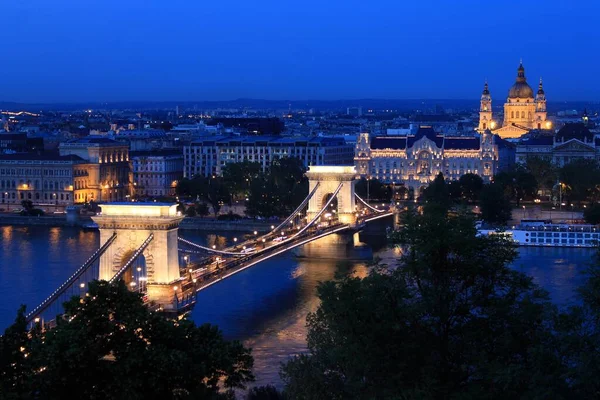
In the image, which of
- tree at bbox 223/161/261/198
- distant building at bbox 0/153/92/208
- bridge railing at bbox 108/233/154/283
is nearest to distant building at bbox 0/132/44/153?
distant building at bbox 0/153/92/208

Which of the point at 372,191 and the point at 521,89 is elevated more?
the point at 521,89

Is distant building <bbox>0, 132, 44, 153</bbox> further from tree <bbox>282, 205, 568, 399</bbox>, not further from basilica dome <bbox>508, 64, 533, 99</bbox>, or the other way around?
tree <bbox>282, 205, 568, 399</bbox>

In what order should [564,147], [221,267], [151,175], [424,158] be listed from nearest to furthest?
[221,267]
[151,175]
[424,158]
[564,147]

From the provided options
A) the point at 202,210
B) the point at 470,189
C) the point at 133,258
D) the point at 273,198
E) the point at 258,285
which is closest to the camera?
the point at 133,258

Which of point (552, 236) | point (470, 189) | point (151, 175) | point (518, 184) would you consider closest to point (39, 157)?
point (151, 175)

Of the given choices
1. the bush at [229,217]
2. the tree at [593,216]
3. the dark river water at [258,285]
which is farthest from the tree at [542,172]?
the dark river water at [258,285]

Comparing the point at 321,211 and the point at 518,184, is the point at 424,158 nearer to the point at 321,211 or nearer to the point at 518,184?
A: the point at 518,184

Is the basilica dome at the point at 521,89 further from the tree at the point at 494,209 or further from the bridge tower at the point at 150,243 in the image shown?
the bridge tower at the point at 150,243

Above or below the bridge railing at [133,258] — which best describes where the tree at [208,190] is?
below
